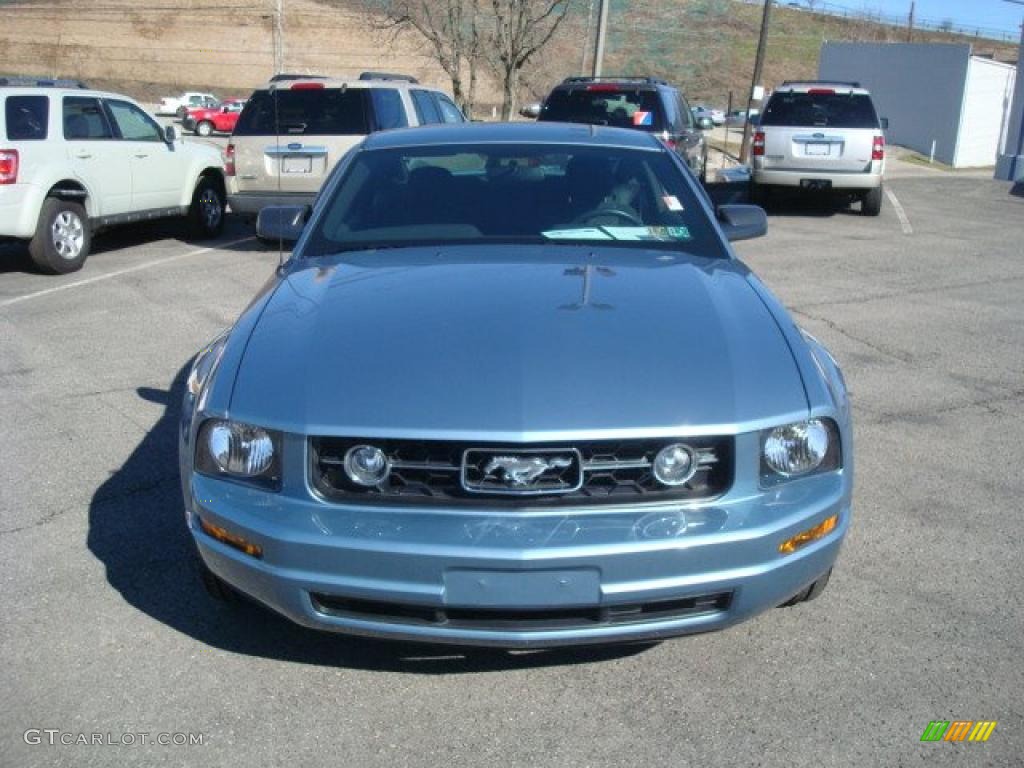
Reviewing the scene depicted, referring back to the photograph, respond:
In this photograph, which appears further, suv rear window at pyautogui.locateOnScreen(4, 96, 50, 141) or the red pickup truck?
the red pickup truck

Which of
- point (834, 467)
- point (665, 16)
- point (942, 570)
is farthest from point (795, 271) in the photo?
point (665, 16)

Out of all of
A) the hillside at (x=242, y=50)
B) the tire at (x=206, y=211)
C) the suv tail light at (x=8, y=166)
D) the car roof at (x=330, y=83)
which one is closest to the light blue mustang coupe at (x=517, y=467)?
the suv tail light at (x=8, y=166)

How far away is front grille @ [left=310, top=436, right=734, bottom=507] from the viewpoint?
2930 mm

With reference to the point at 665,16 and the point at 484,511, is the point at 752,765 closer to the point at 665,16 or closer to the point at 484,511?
the point at 484,511

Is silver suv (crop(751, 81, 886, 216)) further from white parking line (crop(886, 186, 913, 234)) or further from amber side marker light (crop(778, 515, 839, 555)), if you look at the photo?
amber side marker light (crop(778, 515, 839, 555))

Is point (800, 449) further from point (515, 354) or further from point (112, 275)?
point (112, 275)

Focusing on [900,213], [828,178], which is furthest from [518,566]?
[900,213]

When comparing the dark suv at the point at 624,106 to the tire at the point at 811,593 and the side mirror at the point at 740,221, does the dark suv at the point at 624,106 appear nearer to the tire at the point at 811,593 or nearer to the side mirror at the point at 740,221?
the side mirror at the point at 740,221

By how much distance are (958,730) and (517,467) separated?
1499 mm

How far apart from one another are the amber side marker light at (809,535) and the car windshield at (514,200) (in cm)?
148

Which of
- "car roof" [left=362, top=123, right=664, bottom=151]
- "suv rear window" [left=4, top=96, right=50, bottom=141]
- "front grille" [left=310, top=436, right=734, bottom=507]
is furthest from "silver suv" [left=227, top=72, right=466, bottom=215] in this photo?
"front grille" [left=310, top=436, right=734, bottom=507]

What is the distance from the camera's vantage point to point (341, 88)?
1155 cm

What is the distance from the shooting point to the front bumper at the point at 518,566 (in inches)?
112

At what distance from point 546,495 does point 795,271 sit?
338 inches
